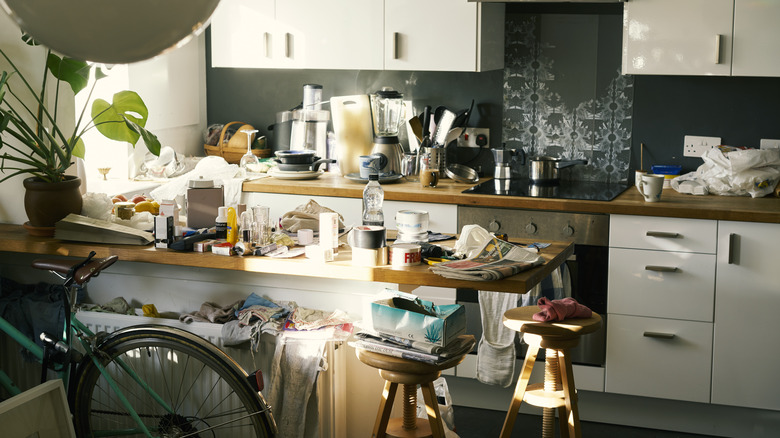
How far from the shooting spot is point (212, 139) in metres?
5.02

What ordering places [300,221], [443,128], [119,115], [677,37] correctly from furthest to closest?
[443,128]
[677,37]
[119,115]
[300,221]

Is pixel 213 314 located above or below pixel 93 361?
above

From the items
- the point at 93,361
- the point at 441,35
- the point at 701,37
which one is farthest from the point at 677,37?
the point at 93,361

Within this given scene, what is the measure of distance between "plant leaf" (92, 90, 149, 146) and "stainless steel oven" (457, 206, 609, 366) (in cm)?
159

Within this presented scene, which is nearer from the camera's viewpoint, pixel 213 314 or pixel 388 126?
pixel 213 314

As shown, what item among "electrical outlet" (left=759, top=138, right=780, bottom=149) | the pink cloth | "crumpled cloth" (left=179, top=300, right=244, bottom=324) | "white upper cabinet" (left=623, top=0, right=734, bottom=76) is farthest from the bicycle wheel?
"electrical outlet" (left=759, top=138, right=780, bottom=149)

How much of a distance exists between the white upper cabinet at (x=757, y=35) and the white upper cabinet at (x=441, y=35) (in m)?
1.14

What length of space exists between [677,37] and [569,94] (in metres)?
0.65

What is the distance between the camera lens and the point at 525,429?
12.7 feet

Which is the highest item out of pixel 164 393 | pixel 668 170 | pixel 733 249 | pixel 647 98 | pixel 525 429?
pixel 647 98

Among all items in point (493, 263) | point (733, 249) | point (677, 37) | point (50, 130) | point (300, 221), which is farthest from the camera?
point (677, 37)

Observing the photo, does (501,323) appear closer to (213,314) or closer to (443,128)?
(443,128)

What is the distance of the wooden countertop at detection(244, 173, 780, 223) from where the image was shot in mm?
3648

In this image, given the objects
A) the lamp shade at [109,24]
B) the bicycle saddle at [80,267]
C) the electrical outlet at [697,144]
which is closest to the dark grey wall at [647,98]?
the electrical outlet at [697,144]
